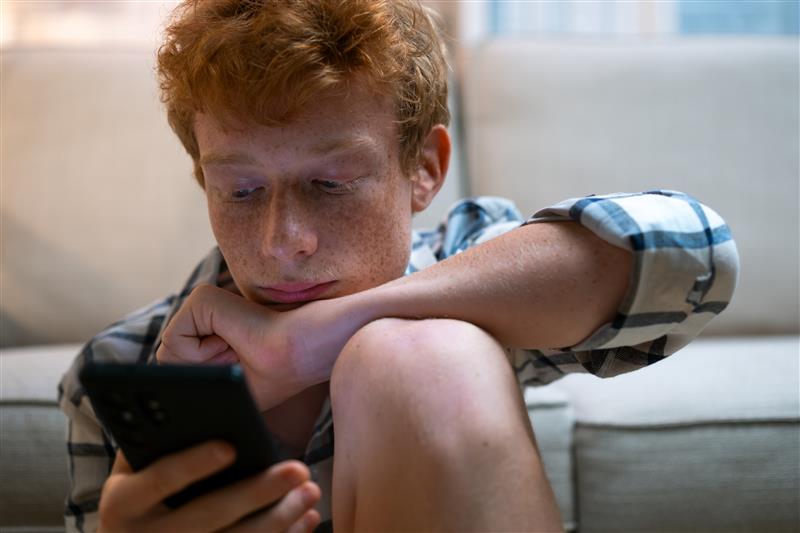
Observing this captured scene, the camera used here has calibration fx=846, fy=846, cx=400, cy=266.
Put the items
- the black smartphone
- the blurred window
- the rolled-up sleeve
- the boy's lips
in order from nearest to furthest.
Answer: the black smartphone → the rolled-up sleeve → the boy's lips → the blurred window

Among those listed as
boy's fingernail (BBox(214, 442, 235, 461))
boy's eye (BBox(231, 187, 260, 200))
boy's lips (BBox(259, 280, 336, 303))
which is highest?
boy's eye (BBox(231, 187, 260, 200))

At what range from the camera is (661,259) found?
2.14 feet

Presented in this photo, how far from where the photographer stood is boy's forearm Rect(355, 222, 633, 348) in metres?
0.67

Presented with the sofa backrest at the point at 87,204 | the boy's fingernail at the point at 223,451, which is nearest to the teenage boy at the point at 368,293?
the boy's fingernail at the point at 223,451

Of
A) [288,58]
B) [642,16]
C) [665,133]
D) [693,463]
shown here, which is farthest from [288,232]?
[642,16]

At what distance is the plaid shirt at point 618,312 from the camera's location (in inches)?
26.0

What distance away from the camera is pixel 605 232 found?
2.15 ft

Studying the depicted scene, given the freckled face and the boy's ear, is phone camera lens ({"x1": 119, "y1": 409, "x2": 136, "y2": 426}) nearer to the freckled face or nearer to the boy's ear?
the freckled face

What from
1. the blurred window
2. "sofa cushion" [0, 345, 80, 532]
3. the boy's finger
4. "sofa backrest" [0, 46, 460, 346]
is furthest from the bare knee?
the blurred window

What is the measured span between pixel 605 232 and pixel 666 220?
0.17ft

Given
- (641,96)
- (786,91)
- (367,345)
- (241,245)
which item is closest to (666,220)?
(367,345)

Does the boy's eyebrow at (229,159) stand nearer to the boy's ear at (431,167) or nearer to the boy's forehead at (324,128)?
the boy's forehead at (324,128)

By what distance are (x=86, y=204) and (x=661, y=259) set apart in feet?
3.83

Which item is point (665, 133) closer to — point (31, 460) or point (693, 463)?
point (693, 463)
